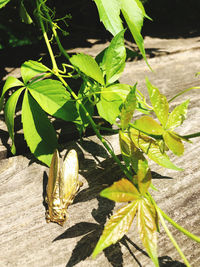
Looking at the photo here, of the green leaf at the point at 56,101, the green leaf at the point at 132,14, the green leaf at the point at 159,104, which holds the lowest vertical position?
the green leaf at the point at 159,104

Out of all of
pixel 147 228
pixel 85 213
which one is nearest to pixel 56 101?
pixel 85 213

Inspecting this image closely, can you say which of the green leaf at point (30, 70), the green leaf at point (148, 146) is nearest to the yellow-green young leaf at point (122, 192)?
the green leaf at point (148, 146)

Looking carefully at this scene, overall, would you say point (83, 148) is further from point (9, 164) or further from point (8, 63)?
point (8, 63)

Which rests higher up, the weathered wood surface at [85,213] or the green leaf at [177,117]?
the green leaf at [177,117]

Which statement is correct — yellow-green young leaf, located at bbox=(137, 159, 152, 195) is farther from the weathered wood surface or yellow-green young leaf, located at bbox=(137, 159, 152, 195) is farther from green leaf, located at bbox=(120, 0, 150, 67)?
green leaf, located at bbox=(120, 0, 150, 67)

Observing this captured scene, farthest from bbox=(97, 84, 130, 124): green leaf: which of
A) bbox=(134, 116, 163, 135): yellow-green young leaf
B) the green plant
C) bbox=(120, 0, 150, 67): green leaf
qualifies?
bbox=(120, 0, 150, 67): green leaf

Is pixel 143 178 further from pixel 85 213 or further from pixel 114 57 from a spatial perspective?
pixel 114 57

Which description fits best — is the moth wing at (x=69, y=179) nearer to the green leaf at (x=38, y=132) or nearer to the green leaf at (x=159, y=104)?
the green leaf at (x=38, y=132)
